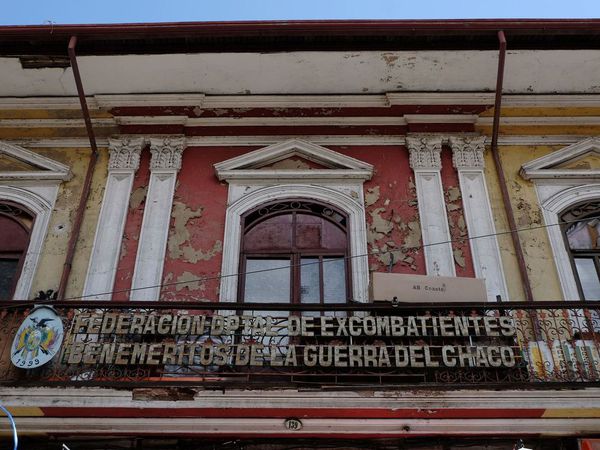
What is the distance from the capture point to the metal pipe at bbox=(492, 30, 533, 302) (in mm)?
7043

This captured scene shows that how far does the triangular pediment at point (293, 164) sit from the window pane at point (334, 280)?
1.14 metres

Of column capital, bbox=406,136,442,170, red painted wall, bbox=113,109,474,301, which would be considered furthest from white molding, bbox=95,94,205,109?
column capital, bbox=406,136,442,170

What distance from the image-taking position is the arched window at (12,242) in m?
7.34

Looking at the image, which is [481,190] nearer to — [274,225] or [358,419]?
[274,225]

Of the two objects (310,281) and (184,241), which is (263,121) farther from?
(310,281)

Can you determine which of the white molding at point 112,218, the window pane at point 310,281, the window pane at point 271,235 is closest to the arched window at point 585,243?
the window pane at point 310,281

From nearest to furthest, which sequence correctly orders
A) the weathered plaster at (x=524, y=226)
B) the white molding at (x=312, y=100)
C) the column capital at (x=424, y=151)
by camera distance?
the weathered plaster at (x=524, y=226) → the column capital at (x=424, y=151) → the white molding at (x=312, y=100)

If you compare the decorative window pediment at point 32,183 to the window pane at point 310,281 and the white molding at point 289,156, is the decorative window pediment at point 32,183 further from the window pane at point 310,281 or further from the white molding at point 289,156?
the window pane at point 310,281

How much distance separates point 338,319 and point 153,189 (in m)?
3.03

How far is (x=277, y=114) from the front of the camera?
8375mm

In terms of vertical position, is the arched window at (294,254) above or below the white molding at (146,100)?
below

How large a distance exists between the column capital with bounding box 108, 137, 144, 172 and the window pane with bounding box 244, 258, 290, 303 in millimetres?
1985

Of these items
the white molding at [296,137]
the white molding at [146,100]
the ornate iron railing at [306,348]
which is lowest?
the ornate iron railing at [306,348]

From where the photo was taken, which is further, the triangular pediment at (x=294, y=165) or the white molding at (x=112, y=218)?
the triangular pediment at (x=294, y=165)
